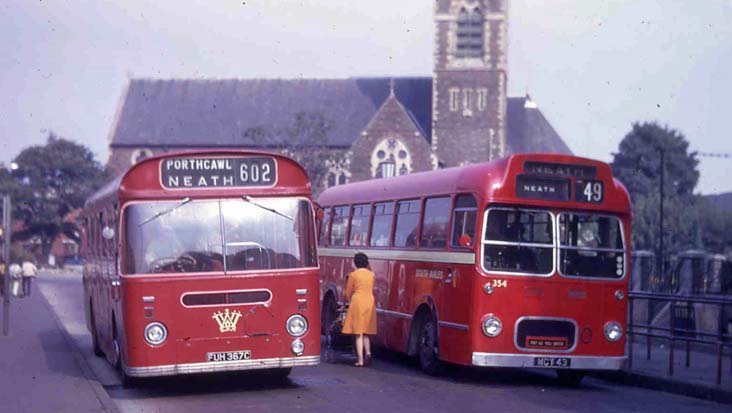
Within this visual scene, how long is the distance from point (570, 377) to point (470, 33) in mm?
74804

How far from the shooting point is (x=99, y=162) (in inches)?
4134

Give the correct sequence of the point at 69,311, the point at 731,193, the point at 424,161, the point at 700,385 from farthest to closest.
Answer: the point at 731,193 < the point at 424,161 < the point at 69,311 < the point at 700,385

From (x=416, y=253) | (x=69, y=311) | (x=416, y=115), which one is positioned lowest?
(x=69, y=311)

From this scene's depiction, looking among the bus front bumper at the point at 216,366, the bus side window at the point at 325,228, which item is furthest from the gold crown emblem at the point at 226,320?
the bus side window at the point at 325,228

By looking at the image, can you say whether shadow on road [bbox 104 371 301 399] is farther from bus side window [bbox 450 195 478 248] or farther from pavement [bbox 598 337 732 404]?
pavement [bbox 598 337 732 404]

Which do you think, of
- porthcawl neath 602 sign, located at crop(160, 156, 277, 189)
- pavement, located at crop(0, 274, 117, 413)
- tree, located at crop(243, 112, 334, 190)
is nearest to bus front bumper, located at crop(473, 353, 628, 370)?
porthcawl neath 602 sign, located at crop(160, 156, 277, 189)

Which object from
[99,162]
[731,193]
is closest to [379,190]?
[99,162]

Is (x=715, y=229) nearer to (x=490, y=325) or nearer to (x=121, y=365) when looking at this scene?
(x=490, y=325)

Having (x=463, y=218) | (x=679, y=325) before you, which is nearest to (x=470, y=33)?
(x=679, y=325)

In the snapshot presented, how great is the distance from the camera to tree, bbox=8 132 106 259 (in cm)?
9938

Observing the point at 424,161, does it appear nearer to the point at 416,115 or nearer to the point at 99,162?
the point at 416,115

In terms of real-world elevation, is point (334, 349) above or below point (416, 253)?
below

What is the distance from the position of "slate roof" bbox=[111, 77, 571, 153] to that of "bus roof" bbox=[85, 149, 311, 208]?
82379 millimetres

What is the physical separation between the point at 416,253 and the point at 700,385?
4569mm
